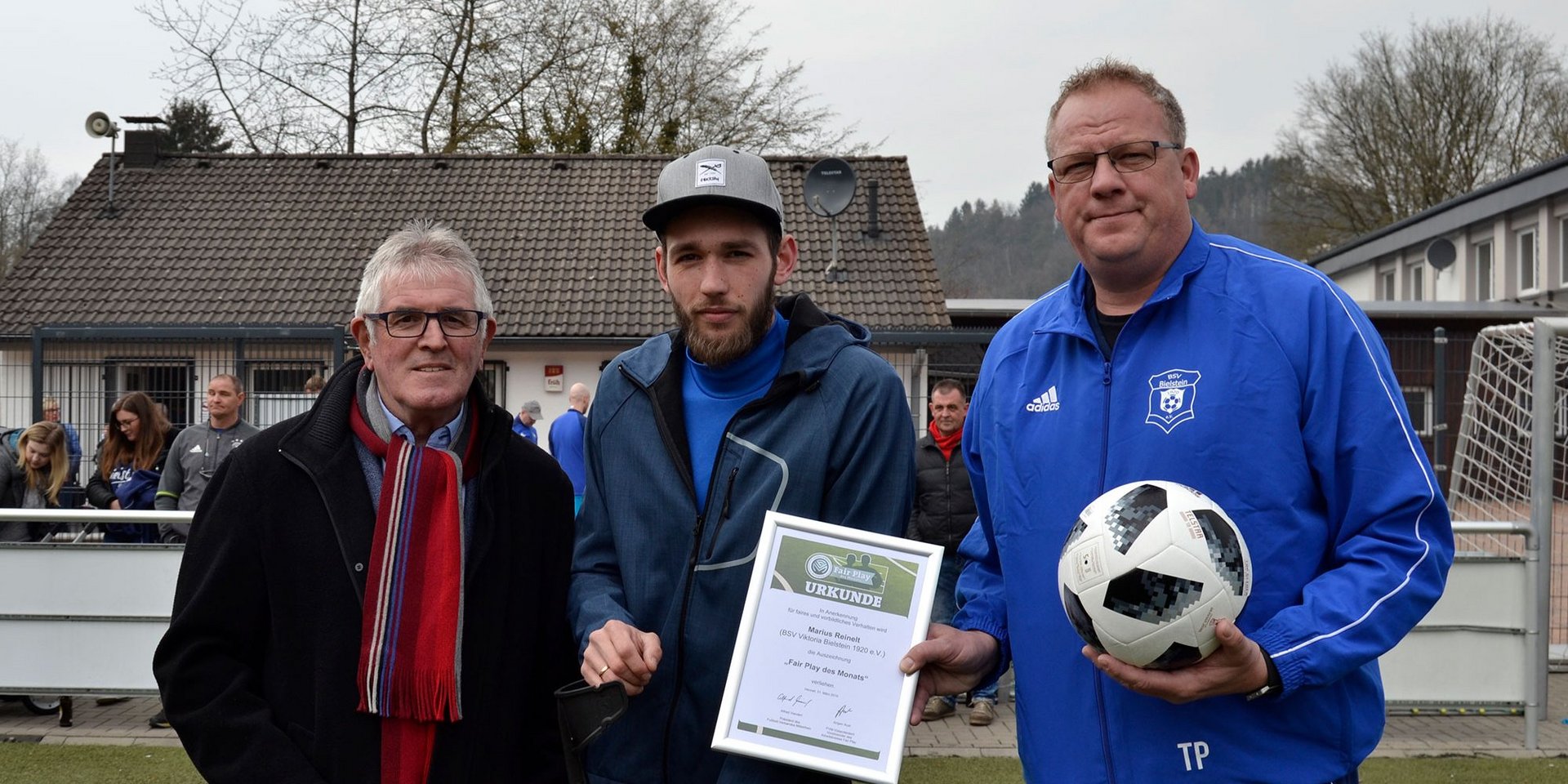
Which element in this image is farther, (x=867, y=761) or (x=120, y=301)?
(x=120, y=301)

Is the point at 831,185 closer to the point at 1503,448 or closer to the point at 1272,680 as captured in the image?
the point at 1503,448

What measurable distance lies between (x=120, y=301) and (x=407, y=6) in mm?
9843

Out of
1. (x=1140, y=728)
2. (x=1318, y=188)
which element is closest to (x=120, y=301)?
(x=1140, y=728)

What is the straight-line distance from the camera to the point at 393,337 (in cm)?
284

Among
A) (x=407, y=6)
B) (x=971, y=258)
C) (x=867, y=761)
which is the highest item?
(x=407, y=6)

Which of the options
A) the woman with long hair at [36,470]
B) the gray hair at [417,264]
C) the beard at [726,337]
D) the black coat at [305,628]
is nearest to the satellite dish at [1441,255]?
the woman with long hair at [36,470]

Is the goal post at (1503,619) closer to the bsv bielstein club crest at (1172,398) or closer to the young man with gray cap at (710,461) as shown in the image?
the bsv bielstein club crest at (1172,398)

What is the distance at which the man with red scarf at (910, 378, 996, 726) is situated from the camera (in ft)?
27.6

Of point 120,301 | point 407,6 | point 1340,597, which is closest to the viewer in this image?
point 1340,597

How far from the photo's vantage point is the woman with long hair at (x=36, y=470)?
920 cm

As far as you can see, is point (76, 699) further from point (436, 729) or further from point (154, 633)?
point (436, 729)

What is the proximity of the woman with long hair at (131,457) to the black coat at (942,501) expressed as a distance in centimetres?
552

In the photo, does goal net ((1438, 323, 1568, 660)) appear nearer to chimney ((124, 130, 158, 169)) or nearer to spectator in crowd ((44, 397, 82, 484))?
spectator in crowd ((44, 397, 82, 484))

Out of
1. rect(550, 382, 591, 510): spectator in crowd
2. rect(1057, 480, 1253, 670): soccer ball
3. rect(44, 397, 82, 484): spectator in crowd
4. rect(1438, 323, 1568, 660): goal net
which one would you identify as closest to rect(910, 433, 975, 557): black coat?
rect(1438, 323, 1568, 660): goal net
